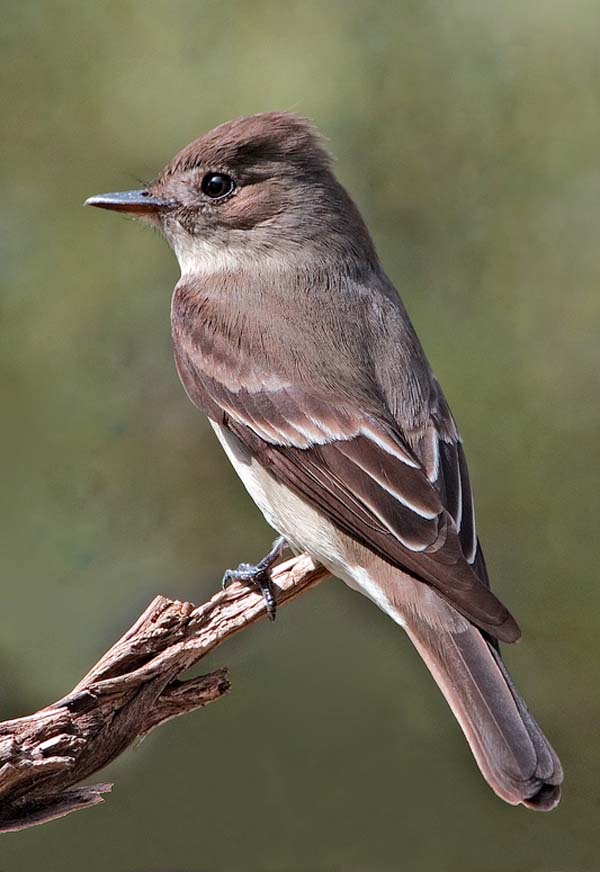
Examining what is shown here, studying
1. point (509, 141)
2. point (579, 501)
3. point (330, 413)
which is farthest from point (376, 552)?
point (509, 141)

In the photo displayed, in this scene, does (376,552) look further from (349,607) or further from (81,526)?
(81,526)

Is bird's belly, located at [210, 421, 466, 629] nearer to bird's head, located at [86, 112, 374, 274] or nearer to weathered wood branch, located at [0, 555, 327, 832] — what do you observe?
weathered wood branch, located at [0, 555, 327, 832]

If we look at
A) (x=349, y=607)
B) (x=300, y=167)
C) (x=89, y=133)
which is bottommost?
(x=349, y=607)

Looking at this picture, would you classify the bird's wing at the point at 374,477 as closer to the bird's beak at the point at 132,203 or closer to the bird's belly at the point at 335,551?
the bird's belly at the point at 335,551

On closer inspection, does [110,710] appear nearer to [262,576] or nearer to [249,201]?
[262,576]

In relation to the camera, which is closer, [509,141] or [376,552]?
[376,552]

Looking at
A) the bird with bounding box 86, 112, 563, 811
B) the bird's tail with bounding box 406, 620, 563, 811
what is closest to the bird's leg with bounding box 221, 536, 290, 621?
the bird with bounding box 86, 112, 563, 811
